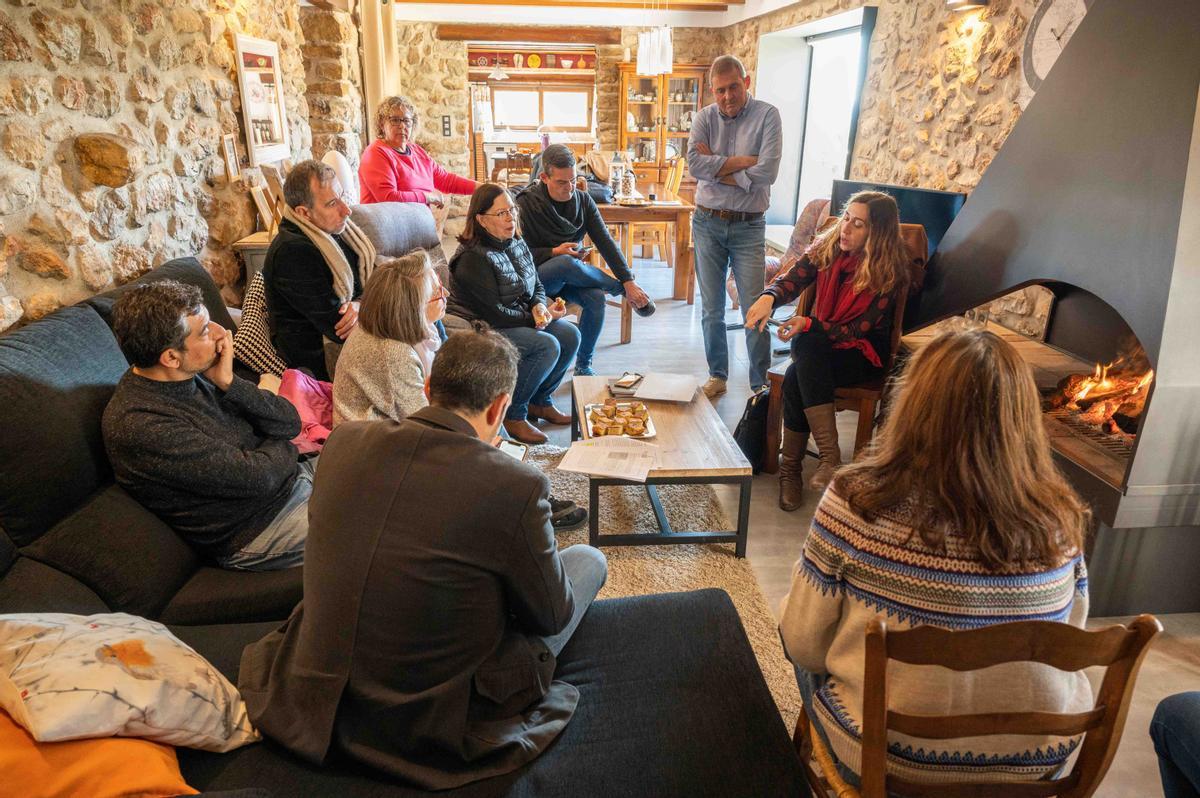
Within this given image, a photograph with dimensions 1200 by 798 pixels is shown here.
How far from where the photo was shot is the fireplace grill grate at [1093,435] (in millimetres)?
2293

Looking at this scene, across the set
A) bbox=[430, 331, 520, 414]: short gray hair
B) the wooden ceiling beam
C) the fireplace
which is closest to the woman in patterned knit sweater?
bbox=[430, 331, 520, 414]: short gray hair

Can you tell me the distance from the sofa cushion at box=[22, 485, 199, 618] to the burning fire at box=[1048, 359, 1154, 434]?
9.06 ft

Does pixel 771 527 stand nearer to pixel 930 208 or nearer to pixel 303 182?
pixel 930 208

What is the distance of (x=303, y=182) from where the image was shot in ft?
9.00

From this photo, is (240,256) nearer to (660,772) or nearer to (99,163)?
(99,163)

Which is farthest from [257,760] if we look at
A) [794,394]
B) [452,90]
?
[452,90]

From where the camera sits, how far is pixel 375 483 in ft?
4.09

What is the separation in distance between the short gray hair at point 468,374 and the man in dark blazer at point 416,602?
8 centimetres

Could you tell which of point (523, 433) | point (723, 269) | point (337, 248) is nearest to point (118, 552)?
point (337, 248)

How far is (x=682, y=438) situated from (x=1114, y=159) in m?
1.50

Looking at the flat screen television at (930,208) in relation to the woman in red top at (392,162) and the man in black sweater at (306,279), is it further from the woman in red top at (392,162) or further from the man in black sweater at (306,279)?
the woman in red top at (392,162)

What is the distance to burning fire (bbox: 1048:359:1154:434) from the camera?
95.2 inches

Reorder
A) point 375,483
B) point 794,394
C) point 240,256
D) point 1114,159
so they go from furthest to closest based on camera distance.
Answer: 1. point 240,256
2. point 794,394
3. point 1114,159
4. point 375,483

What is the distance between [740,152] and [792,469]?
6.04ft
